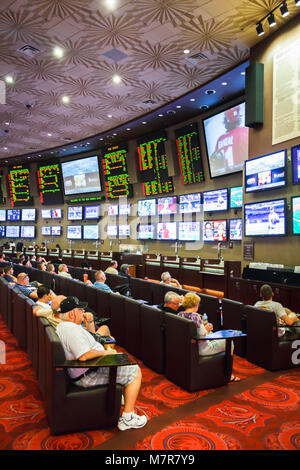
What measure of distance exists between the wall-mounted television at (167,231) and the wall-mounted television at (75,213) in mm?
4047

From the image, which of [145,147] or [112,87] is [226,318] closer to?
[112,87]

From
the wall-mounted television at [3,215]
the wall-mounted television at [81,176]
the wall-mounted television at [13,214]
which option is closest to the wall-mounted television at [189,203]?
the wall-mounted television at [81,176]

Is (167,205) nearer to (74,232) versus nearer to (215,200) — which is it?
(215,200)

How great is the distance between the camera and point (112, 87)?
7461mm

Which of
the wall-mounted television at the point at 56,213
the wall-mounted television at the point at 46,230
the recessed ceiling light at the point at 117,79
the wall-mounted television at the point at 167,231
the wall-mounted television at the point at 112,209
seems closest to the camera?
the recessed ceiling light at the point at 117,79

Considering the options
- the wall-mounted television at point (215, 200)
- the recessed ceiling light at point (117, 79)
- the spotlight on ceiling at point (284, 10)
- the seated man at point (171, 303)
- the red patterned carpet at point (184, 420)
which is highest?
the recessed ceiling light at point (117, 79)

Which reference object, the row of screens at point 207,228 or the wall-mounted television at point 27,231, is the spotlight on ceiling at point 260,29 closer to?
the row of screens at point 207,228

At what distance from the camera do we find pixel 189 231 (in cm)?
926

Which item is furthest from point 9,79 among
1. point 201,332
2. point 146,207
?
point 201,332

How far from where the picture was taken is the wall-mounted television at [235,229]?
305 inches

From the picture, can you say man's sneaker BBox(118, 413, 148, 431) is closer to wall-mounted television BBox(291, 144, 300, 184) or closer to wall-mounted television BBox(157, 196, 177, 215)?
wall-mounted television BBox(291, 144, 300, 184)

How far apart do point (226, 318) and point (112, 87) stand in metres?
5.65

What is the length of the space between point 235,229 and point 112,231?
16.9 ft

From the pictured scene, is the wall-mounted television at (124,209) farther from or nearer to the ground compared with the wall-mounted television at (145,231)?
farther from the ground
